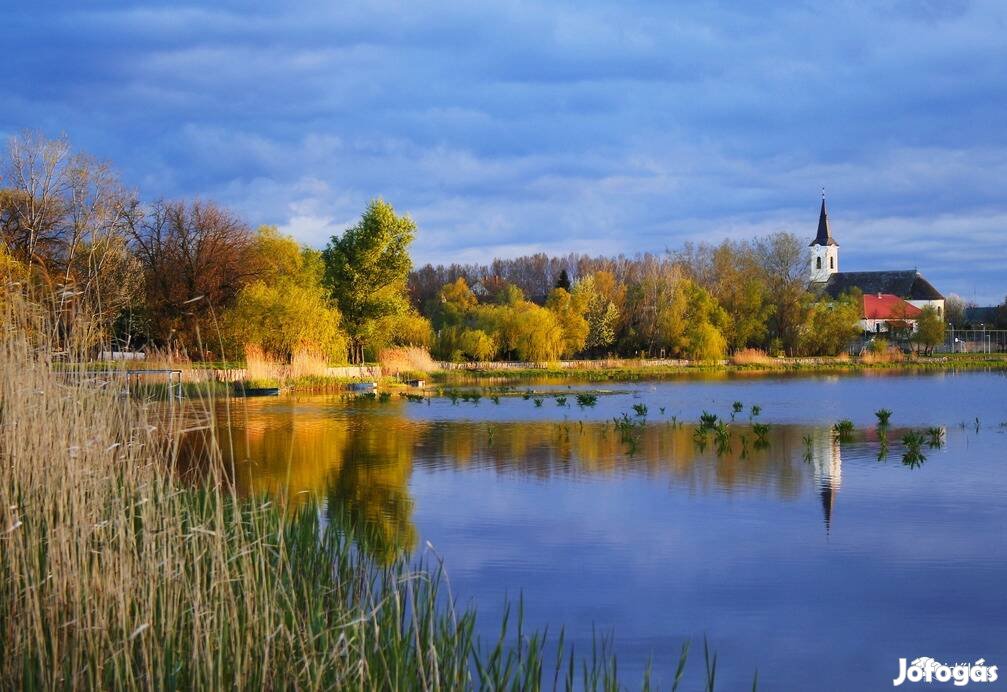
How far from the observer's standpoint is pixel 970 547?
9453mm

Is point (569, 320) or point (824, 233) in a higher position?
point (824, 233)

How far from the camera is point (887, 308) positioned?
90.2 meters

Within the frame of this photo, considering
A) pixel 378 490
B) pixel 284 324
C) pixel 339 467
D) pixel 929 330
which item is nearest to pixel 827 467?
pixel 378 490

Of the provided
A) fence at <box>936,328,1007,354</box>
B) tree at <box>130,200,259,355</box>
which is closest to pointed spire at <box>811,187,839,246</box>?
fence at <box>936,328,1007,354</box>

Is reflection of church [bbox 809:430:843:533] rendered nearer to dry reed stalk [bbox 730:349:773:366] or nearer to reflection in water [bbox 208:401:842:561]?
reflection in water [bbox 208:401:842:561]

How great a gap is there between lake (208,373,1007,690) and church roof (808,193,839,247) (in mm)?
85467

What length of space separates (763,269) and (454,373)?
28.8 meters

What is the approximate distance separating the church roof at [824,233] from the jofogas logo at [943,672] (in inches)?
4019

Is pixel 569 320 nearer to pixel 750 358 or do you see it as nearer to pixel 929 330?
pixel 750 358

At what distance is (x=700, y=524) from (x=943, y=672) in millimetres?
4171

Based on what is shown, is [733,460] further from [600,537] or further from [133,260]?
[133,260]

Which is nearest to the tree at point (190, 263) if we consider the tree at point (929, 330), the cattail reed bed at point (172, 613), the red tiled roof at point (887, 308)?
the cattail reed bed at point (172, 613)

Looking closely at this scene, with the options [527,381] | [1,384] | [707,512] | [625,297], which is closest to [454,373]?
[527,381]

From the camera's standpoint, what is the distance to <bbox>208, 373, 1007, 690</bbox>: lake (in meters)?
6.96
